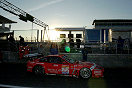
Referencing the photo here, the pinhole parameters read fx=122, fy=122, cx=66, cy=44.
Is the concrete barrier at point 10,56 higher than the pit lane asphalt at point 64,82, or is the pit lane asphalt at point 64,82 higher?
the concrete barrier at point 10,56

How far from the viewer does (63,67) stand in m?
6.21

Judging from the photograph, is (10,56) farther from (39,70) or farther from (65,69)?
(65,69)

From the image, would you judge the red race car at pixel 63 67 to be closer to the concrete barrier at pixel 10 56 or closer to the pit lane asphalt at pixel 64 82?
the pit lane asphalt at pixel 64 82

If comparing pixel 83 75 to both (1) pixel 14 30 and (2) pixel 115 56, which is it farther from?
(1) pixel 14 30

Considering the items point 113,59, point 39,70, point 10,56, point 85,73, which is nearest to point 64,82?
point 85,73

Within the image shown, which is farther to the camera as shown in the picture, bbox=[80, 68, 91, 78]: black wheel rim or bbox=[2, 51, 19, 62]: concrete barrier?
bbox=[2, 51, 19, 62]: concrete barrier

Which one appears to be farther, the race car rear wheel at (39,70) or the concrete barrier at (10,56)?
the concrete barrier at (10,56)

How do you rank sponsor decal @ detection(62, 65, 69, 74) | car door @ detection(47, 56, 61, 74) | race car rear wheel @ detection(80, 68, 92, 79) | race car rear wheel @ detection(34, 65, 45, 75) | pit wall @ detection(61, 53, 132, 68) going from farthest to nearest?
pit wall @ detection(61, 53, 132, 68), race car rear wheel @ detection(34, 65, 45, 75), car door @ detection(47, 56, 61, 74), sponsor decal @ detection(62, 65, 69, 74), race car rear wheel @ detection(80, 68, 92, 79)

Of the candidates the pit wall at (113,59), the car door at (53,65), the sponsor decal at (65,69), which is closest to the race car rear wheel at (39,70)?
the car door at (53,65)

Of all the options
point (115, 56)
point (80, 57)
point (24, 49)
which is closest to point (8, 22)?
point (24, 49)

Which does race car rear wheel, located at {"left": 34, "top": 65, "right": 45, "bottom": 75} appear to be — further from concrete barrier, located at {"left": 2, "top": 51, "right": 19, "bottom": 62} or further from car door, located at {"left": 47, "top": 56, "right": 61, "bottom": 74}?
concrete barrier, located at {"left": 2, "top": 51, "right": 19, "bottom": 62}

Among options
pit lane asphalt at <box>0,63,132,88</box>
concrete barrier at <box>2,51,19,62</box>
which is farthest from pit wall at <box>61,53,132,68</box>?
concrete barrier at <box>2,51,19,62</box>

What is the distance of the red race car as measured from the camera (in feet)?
19.6

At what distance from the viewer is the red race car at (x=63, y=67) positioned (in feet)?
19.6
